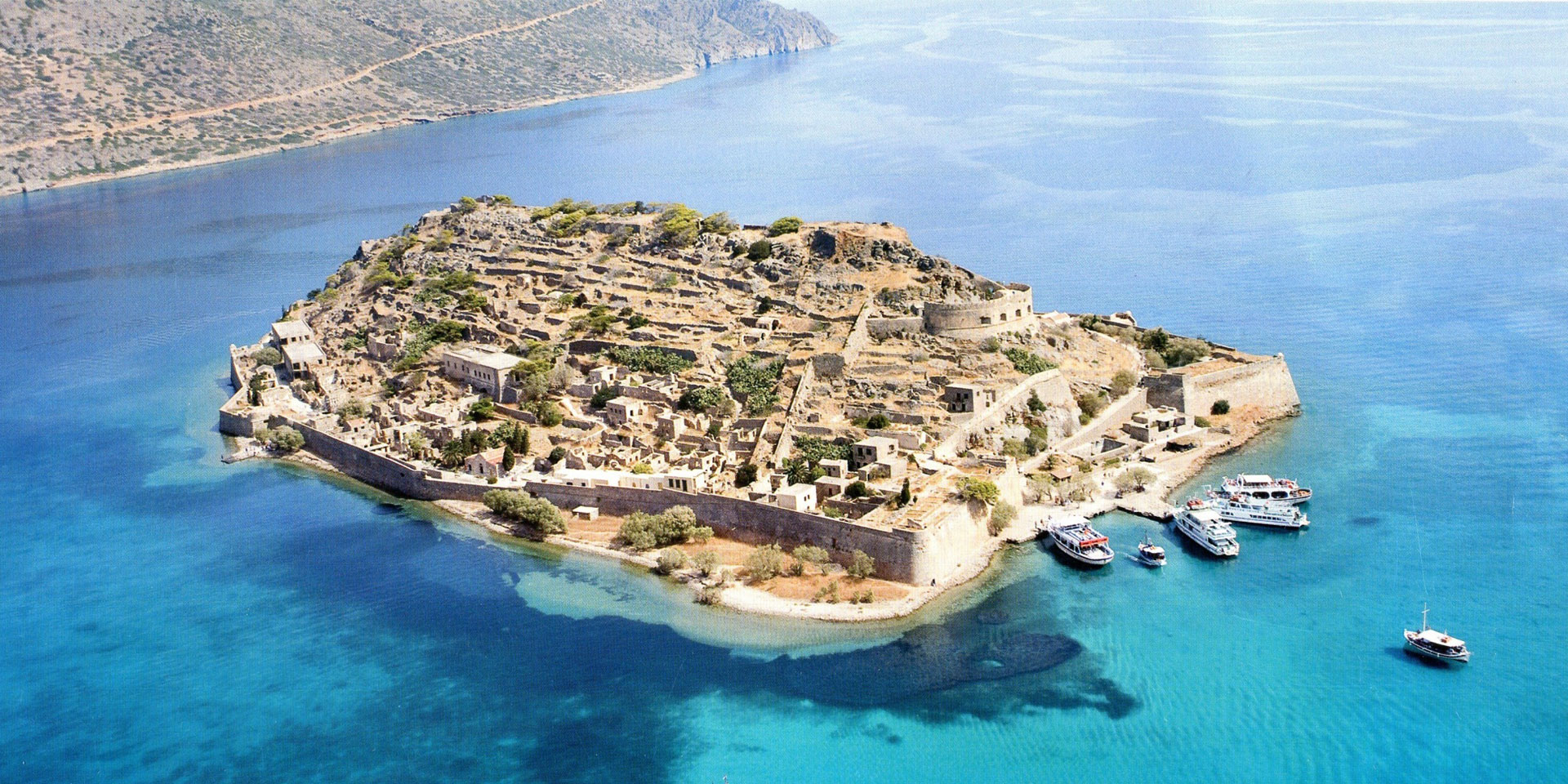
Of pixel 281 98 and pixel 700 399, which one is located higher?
pixel 281 98

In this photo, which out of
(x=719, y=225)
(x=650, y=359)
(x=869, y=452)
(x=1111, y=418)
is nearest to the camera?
(x=869, y=452)

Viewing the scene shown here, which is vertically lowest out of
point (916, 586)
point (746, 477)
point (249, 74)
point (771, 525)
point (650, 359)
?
point (916, 586)

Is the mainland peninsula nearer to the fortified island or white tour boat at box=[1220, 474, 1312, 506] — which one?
the fortified island

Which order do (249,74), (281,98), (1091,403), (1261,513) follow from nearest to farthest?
1. (1261,513)
2. (1091,403)
3. (281,98)
4. (249,74)

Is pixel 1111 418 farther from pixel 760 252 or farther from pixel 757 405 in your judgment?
pixel 760 252

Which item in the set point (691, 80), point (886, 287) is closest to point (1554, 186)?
point (886, 287)

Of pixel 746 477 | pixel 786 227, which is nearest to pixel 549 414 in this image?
pixel 746 477
